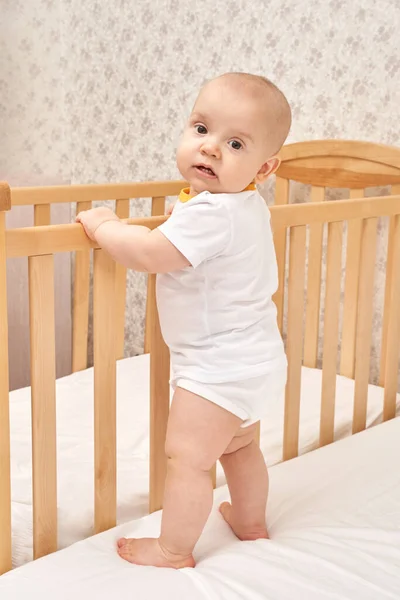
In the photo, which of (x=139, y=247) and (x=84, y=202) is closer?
(x=139, y=247)

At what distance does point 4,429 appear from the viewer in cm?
105

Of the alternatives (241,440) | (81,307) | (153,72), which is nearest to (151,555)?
(241,440)

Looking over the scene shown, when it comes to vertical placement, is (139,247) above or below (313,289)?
above

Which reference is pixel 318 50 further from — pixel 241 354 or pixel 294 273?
pixel 241 354

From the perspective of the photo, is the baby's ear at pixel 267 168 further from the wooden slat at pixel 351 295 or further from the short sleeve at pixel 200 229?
the wooden slat at pixel 351 295

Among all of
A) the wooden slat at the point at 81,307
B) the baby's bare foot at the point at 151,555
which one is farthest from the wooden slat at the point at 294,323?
the wooden slat at the point at 81,307

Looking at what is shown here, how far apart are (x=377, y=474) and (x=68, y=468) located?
551 mm

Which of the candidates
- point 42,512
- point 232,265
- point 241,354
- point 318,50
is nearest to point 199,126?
point 232,265

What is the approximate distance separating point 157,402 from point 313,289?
765mm

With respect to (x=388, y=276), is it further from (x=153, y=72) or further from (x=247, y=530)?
(x=153, y=72)

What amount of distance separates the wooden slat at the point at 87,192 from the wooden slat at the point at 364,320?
1.90 feet

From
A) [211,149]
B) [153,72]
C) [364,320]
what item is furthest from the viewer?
[153,72]

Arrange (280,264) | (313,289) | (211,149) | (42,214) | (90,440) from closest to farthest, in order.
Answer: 1. (211,149)
2. (280,264)
3. (90,440)
4. (42,214)
5. (313,289)

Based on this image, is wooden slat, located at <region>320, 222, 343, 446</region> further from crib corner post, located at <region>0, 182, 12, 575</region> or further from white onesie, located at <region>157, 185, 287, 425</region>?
crib corner post, located at <region>0, 182, 12, 575</region>
